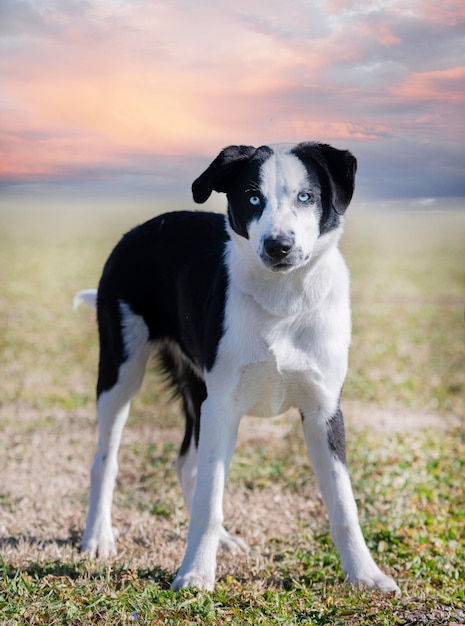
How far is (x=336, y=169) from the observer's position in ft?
14.9

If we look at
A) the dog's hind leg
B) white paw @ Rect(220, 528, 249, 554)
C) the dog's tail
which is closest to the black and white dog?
the dog's hind leg

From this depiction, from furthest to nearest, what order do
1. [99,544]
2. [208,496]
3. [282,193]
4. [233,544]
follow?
[233,544], [99,544], [208,496], [282,193]

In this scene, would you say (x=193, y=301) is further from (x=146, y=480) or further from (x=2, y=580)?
(x=146, y=480)

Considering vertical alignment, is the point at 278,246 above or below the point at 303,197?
below

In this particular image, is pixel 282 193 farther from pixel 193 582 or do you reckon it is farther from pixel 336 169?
pixel 193 582

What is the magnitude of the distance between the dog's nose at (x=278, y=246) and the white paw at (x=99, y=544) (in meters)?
2.37

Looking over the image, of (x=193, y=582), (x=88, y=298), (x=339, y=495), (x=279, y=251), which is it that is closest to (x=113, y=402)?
(x=88, y=298)

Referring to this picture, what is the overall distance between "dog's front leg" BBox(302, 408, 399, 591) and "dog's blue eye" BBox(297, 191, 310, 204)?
46.5 inches

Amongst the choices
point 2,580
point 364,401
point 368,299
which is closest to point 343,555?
point 2,580

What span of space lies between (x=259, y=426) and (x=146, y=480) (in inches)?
79.5

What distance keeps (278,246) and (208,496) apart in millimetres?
1409

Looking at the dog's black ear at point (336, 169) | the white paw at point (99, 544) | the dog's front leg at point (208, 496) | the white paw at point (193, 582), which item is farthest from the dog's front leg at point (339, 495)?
the white paw at point (99, 544)

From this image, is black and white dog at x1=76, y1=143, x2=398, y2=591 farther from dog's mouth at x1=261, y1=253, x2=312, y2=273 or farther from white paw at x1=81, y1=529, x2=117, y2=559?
white paw at x1=81, y1=529, x2=117, y2=559

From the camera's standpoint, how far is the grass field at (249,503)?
445 centimetres
